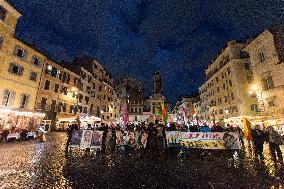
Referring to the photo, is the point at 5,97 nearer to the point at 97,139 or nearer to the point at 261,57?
the point at 97,139

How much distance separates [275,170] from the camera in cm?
806

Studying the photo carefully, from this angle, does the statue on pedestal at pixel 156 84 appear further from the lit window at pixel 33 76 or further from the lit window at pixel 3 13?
the lit window at pixel 3 13

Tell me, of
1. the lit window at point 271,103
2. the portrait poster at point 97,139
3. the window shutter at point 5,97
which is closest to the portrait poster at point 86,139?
the portrait poster at point 97,139

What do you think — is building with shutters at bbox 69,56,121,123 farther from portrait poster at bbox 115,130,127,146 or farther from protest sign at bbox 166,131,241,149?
protest sign at bbox 166,131,241,149

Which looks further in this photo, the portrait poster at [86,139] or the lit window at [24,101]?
the lit window at [24,101]

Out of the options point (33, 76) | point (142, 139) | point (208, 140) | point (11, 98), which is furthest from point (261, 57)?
point (11, 98)

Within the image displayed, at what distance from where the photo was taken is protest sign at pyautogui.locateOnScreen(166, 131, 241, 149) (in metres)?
12.5

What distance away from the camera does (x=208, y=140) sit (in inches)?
496

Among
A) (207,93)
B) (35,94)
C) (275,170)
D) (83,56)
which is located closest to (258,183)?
(275,170)

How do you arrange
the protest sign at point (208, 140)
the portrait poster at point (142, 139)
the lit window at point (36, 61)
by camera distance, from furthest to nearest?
the lit window at point (36, 61), the portrait poster at point (142, 139), the protest sign at point (208, 140)

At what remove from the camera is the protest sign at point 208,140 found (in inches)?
491

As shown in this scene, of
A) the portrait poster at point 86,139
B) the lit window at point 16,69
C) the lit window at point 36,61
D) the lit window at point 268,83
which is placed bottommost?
the portrait poster at point 86,139

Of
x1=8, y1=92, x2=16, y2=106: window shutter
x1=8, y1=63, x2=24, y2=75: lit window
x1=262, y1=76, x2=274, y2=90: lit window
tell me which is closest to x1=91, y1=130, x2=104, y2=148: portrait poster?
x1=8, y1=92, x2=16, y2=106: window shutter

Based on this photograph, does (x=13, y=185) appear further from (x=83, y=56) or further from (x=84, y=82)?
(x=83, y=56)
